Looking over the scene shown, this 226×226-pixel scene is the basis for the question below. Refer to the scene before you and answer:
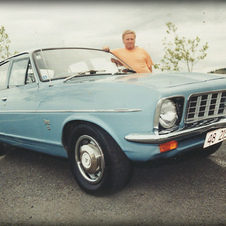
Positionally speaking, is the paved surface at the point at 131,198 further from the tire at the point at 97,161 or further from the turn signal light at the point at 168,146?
the turn signal light at the point at 168,146

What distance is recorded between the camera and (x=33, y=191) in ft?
9.52

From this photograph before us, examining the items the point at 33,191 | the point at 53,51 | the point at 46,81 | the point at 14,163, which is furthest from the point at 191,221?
the point at 14,163

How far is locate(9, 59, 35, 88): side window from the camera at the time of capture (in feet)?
11.1

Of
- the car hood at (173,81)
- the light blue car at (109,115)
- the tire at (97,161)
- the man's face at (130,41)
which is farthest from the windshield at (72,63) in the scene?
the man's face at (130,41)

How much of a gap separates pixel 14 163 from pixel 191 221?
2862 millimetres

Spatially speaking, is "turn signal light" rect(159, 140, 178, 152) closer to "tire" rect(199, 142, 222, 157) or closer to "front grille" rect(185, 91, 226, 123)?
"front grille" rect(185, 91, 226, 123)

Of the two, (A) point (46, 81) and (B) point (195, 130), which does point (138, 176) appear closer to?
(B) point (195, 130)

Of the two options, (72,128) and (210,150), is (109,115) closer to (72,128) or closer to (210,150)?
(72,128)

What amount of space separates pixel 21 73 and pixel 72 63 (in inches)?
31.1

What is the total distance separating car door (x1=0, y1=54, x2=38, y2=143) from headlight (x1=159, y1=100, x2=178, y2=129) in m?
1.61

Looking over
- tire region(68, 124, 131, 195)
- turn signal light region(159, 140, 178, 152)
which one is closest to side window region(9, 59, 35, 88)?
tire region(68, 124, 131, 195)

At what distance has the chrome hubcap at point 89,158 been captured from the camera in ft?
8.48

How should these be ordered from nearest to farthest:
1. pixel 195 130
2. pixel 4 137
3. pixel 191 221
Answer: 1. pixel 191 221
2. pixel 195 130
3. pixel 4 137

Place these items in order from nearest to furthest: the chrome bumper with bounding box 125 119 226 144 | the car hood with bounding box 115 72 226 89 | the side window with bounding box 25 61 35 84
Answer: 1. the chrome bumper with bounding box 125 119 226 144
2. the car hood with bounding box 115 72 226 89
3. the side window with bounding box 25 61 35 84
